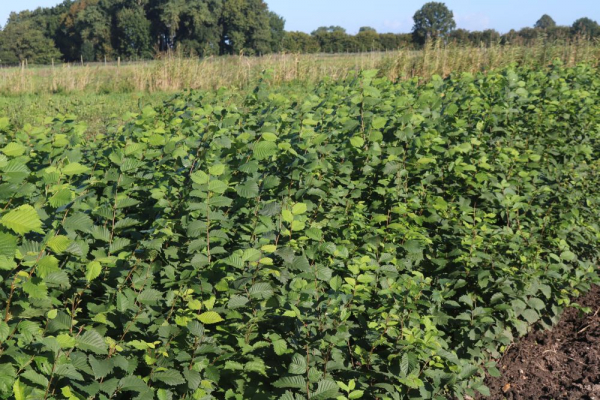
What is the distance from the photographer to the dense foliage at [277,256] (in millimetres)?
2043

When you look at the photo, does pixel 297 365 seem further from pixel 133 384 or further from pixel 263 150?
pixel 263 150

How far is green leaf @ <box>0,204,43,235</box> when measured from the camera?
160 centimetres

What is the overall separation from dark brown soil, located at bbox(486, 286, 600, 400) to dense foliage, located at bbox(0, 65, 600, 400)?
0.17 m

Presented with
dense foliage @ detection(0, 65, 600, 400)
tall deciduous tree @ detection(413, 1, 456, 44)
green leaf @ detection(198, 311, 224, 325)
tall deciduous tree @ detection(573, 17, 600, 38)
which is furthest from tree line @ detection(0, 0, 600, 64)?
green leaf @ detection(198, 311, 224, 325)

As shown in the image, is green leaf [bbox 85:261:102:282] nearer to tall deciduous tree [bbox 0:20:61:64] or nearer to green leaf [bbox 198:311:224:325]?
green leaf [bbox 198:311:224:325]

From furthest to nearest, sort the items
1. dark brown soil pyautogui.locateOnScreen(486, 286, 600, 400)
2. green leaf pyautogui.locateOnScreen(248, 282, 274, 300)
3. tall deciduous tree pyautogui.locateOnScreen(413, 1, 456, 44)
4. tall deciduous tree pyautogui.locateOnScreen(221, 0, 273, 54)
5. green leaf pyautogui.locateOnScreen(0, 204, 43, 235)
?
tall deciduous tree pyautogui.locateOnScreen(413, 1, 456, 44) < tall deciduous tree pyautogui.locateOnScreen(221, 0, 273, 54) < dark brown soil pyautogui.locateOnScreen(486, 286, 600, 400) < green leaf pyautogui.locateOnScreen(248, 282, 274, 300) < green leaf pyautogui.locateOnScreen(0, 204, 43, 235)

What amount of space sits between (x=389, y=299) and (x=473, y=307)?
2.82 ft

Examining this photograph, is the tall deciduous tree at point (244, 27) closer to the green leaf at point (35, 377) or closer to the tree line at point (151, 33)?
the tree line at point (151, 33)

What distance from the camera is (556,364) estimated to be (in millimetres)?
3521

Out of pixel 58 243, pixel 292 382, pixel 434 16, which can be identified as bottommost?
pixel 292 382

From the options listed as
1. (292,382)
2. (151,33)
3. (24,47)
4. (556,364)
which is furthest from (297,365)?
(24,47)

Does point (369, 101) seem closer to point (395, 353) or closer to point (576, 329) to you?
point (395, 353)

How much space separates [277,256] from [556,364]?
2.08 metres

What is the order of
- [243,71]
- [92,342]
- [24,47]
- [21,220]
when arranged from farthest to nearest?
[24,47] → [243,71] → [92,342] → [21,220]
